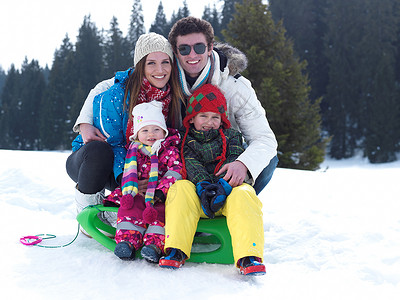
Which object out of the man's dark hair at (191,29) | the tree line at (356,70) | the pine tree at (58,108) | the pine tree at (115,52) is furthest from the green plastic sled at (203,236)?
the pine tree at (115,52)

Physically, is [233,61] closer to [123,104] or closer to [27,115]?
[123,104]

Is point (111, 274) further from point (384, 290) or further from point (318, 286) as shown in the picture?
point (384, 290)

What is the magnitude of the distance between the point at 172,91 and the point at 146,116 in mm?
356

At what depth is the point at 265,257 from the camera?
2188 mm

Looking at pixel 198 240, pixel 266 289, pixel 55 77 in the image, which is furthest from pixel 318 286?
pixel 55 77

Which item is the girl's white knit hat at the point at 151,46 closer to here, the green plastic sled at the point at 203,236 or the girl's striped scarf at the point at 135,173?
the girl's striped scarf at the point at 135,173

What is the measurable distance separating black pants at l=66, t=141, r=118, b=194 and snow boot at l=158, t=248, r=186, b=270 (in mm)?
722

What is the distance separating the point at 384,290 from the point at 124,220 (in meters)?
1.35

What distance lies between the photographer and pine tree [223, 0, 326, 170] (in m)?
9.18

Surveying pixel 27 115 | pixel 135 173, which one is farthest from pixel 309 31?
pixel 135 173

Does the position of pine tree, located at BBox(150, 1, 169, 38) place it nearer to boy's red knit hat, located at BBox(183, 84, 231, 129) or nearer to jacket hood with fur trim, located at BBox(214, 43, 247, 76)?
jacket hood with fur trim, located at BBox(214, 43, 247, 76)

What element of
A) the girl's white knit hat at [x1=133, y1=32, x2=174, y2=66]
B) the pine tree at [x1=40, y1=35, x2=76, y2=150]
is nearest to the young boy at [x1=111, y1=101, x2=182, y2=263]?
the girl's white knit hat at [x1=133, y1=32, x2=174, y2=66]

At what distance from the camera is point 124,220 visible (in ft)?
6.59

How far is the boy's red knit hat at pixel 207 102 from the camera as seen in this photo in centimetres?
233
